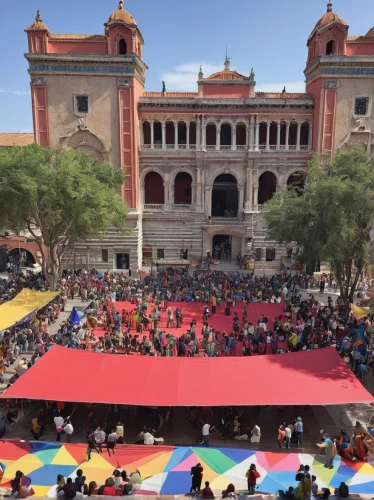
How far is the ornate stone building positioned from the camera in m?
32.1

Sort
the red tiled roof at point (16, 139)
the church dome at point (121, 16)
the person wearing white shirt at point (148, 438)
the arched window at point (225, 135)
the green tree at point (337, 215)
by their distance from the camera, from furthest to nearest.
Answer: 1. the red tiled roof at point (16, 139)
2. the arched window at point (225, 135)
3. the church dome at point (121, 16)
4. the green tree at point (337, 215)
5. the person wearing white shirt at point (148, 438)

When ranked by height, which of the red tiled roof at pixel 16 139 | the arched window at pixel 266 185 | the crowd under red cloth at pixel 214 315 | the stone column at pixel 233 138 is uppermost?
the red tiled roof at pixel 16 139

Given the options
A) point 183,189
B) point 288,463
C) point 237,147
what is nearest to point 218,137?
point 237,147

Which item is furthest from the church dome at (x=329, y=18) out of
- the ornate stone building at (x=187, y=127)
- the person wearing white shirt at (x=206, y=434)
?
the person wearing white shirt at (x=206, y=434)

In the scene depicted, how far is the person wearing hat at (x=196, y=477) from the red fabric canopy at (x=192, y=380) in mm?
2380

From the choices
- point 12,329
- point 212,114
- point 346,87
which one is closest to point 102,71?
point 212,114

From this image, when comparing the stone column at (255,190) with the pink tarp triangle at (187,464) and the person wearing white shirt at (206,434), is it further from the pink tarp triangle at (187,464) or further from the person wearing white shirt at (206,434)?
the pink tarp triangle at (187,464)

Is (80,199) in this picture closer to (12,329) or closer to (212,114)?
(12,329)

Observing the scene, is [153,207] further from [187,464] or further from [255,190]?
[187,464]

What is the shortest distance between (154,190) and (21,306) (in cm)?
1957

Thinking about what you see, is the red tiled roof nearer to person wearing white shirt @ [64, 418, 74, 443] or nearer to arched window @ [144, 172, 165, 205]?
arched window @ [144, 172, 165, 205]

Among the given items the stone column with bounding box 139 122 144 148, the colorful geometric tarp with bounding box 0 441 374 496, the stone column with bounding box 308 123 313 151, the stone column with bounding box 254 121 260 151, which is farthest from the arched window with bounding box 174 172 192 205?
the colorful geometric tarp with bounding box 0 441 374 496

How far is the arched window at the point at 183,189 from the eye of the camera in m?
37.6

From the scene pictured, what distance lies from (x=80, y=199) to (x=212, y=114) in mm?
15880
